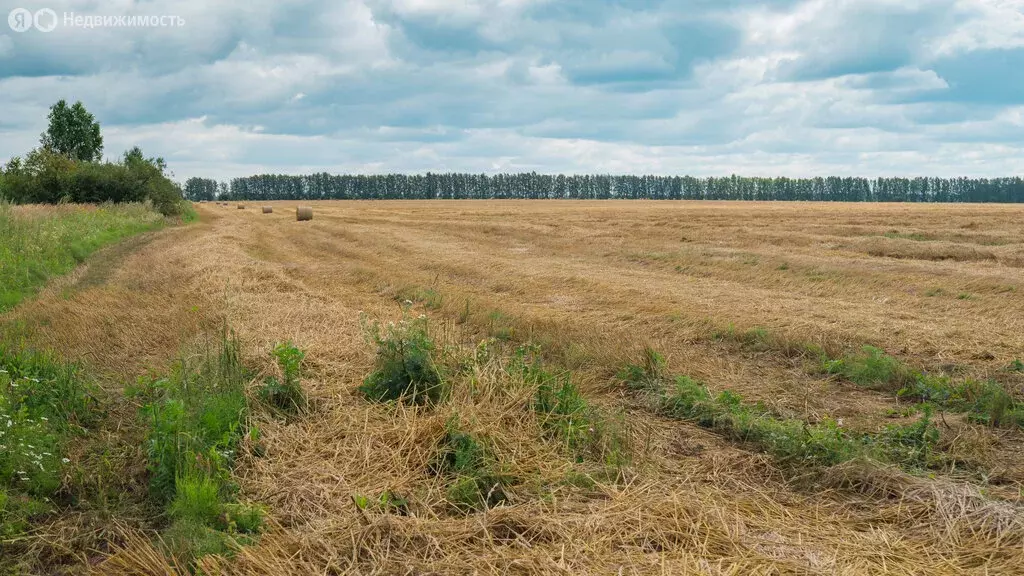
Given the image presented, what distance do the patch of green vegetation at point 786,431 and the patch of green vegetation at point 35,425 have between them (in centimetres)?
482

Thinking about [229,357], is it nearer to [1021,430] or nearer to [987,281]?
[1021,430]

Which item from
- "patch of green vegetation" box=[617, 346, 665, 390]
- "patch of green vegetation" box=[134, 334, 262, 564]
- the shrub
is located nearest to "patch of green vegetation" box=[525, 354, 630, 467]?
"patch of green vegetation" box=[617, 346, 665, 390]

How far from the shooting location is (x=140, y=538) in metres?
4.20

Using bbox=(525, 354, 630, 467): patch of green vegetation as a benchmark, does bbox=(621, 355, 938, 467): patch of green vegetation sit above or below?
below

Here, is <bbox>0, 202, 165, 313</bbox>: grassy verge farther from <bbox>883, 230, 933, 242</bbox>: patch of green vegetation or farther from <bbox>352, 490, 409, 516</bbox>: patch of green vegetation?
→ <bbox>883, 230, 933, 242</bbox>: patch of green vegetation

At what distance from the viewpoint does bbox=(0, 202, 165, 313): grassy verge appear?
552 inches

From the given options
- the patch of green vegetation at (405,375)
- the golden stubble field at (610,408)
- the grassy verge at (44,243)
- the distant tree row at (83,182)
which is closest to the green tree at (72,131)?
the distant tree row at (83,182)

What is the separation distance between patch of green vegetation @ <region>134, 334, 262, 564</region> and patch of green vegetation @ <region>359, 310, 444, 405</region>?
1046 mm

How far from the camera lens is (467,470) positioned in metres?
4.73

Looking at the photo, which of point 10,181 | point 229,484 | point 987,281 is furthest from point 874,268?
point 10,181

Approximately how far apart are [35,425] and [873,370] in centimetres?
765

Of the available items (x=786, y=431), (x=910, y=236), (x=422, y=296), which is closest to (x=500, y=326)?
(x=422, y=296)

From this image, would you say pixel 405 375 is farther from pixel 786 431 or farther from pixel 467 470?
pixel 786 431

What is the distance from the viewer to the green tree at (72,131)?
217 feet
